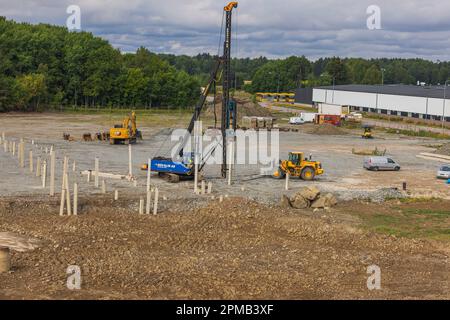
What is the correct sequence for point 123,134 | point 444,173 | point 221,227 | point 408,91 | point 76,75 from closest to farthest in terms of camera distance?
point 221,227
point 444,173
point 123,134
point 76,75
point 408,91

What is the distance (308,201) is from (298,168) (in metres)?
8.80

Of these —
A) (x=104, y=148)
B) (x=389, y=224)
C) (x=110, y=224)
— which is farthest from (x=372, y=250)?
(x=104, y=148)

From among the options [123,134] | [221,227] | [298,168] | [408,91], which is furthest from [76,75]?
→ [221,227]

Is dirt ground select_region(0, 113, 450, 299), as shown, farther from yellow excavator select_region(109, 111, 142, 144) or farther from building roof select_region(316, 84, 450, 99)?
building roof select_region(316, 84, 450, 99)

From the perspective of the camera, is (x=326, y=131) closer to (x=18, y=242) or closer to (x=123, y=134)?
(x=123, y=134)

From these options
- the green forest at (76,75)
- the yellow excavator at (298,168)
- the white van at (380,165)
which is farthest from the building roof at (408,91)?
the yellow excavator at (298,168)

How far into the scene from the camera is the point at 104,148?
192 ft

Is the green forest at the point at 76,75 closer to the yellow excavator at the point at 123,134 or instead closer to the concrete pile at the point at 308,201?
the yellow excavator at the point at 123,134

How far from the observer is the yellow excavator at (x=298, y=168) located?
145 feet

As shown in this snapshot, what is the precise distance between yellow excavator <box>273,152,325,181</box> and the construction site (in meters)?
0.08

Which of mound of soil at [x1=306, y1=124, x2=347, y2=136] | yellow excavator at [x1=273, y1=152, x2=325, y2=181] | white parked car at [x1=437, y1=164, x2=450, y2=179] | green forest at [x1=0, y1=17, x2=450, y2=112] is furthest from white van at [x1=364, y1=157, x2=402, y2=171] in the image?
green forest at [x1=0, y1=17, x2=450, y2=112]

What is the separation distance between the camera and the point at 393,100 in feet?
374

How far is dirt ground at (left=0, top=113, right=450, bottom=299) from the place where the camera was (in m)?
20.8

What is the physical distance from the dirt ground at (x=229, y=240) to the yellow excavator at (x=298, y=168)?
758 millimetres
